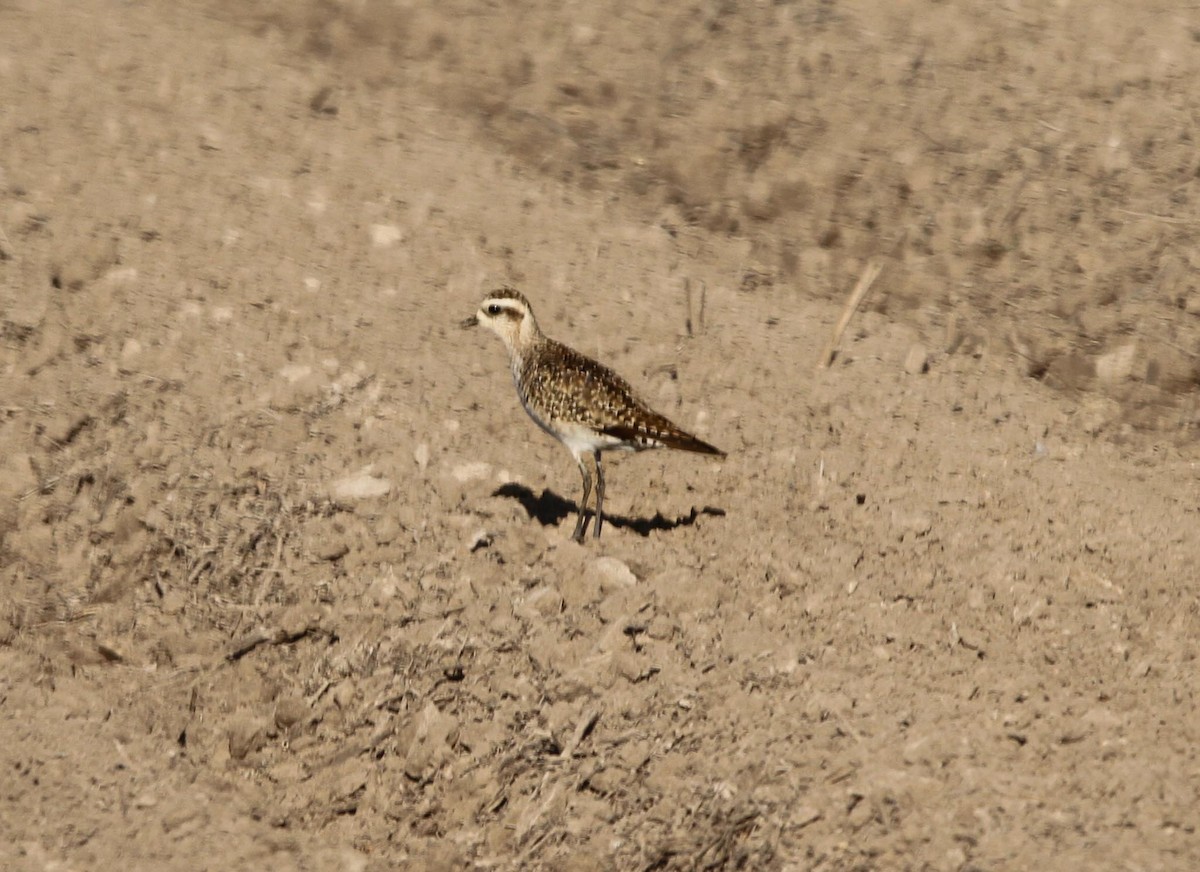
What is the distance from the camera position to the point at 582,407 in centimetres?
777

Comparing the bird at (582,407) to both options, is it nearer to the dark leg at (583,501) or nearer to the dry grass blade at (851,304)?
the dark leg at (583,501)

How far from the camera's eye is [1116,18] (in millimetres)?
12227

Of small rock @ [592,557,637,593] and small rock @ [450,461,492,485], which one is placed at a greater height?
small rock @ [450,461,492,485]

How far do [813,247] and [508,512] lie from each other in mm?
3760

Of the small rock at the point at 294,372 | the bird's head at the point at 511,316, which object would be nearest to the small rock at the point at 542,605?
the bird's head at the point at 511,316

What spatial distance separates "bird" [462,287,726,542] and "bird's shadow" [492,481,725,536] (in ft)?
0.64

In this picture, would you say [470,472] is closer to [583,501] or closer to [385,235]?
[583,501]

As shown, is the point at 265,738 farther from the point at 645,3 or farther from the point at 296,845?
the point at 645,3

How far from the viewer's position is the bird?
7715 mm

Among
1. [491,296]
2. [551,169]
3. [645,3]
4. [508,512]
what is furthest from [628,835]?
[645,3]

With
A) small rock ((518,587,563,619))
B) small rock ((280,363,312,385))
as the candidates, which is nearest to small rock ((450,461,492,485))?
Result: small rock ((518,587,563,619))

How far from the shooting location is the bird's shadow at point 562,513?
8.12 m

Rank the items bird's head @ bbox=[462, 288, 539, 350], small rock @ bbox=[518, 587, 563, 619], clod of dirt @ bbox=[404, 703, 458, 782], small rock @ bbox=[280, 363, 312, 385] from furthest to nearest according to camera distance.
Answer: small rock @ bbox=[280, 363, 312, 385] → bird's head @ bbox=[462, 288, 539, 350] → small rock @ bbox=[518, 587, 563, 619] → clod of dirt @ bbox=[404, 703, 458, 782]

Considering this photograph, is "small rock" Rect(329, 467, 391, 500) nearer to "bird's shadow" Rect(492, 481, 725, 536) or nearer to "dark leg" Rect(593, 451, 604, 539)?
"bird's shadow" Rect(492, 481, 725, 536)
